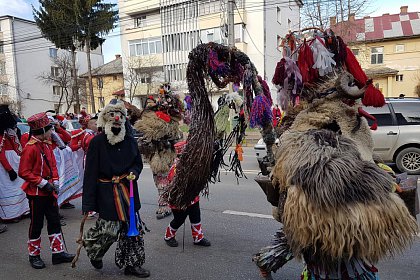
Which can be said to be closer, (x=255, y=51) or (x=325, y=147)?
(x=325, y=147)

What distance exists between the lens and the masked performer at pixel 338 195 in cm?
156

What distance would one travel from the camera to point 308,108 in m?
2.33

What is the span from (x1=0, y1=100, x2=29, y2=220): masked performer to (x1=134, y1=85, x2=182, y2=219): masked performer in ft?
7.12

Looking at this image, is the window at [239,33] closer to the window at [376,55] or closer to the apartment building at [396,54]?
the apartment building at [396,54]

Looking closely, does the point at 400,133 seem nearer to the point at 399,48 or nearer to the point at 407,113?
the point at 407,113

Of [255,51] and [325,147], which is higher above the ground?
[255,51]

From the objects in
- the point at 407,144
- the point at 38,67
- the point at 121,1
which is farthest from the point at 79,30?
the point at 407,144

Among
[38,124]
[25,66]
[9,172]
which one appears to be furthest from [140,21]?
[38,124]

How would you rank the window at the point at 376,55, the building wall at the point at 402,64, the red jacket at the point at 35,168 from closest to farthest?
the red jacket at the point at 35,168, the building wall at the point at 402,64, the window at the point at 376,55

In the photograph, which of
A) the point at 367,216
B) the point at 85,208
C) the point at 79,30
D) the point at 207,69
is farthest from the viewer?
the point at 79,30

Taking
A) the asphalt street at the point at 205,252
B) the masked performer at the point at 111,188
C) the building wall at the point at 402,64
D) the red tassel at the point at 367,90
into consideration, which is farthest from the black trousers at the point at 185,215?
the building wall at the point at 402,64

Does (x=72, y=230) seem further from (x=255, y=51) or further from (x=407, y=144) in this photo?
(x=255, y=51)

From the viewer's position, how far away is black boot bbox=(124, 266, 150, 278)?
12.0 feet

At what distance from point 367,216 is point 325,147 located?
0.39 meters
